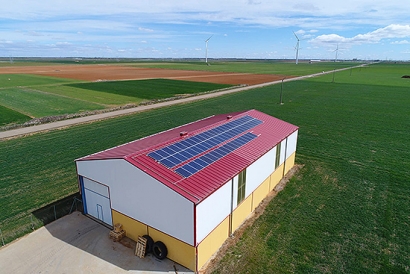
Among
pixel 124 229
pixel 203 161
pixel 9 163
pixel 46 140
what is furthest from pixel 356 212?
pixel 46 140

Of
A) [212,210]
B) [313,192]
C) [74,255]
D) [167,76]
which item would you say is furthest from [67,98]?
[167,76]

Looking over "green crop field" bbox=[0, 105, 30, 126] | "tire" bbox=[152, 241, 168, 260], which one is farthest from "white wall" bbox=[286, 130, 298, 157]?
"green crop field" bbox=[0, 105, 30, 126]

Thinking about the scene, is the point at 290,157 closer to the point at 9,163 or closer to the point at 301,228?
the point at 301,228

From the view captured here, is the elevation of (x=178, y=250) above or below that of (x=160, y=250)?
above

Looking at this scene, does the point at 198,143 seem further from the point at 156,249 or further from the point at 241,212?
the point at 156,249

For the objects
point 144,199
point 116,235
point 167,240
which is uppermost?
point 144,199

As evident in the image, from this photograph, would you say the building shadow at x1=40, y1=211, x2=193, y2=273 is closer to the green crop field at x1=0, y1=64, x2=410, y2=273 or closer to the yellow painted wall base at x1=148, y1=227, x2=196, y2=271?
the yellow painted wall base at x1=148, y1=227, x2=196, y2=271

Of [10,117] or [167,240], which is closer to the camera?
[167,240]
